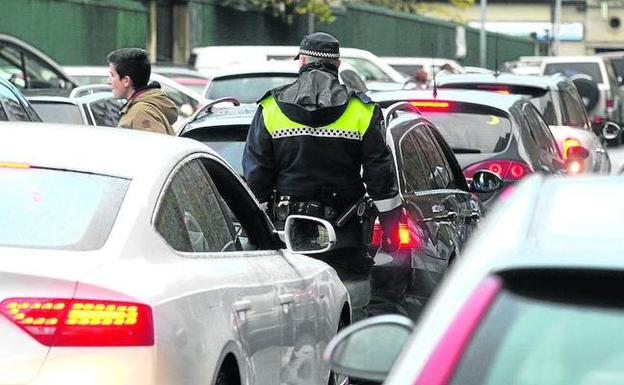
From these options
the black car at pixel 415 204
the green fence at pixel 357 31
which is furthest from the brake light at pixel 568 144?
the green fence at pixel 357 31

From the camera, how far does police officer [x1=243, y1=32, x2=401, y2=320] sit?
29.0ft

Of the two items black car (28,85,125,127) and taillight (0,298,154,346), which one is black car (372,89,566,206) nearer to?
black car (28,85,125,127)

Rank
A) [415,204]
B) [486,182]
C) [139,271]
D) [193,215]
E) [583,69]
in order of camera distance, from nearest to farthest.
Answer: [139,271] → [193,215] → [415,204] → [486,182] → [583,69]

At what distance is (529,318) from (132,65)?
7.36 m

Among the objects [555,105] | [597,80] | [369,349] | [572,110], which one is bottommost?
[597,80]

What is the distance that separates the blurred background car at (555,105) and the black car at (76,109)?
13.9 ft

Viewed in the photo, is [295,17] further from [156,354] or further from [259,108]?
[156,354]

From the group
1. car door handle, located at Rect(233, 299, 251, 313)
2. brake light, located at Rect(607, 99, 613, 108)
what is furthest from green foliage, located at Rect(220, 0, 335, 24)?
car door handle, located at Rect(233, 299, 251, 313)

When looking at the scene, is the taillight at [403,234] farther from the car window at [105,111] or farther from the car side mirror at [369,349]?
the car side mirror at [369,349]

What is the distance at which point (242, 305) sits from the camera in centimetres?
616

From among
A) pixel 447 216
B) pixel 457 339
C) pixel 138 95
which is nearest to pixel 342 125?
pixel 447 216

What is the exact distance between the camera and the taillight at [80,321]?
16.3ft

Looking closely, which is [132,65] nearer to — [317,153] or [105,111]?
[317,153]

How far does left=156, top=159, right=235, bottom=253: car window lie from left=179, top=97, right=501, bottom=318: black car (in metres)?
2.42
